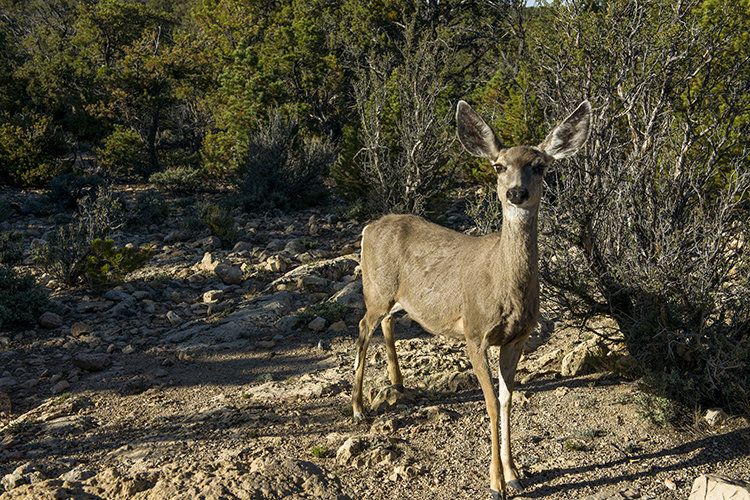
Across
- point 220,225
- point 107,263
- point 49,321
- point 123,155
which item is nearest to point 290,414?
point 49,321

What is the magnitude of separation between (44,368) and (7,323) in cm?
168

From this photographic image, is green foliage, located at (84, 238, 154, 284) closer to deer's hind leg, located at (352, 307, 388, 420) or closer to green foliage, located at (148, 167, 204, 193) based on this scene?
deer's hind leg, located at (352, 307, 388, 420)

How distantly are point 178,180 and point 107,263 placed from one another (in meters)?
8.46

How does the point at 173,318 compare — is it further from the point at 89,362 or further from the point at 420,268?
the point at 420,268

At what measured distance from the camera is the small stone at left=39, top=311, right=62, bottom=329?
9055mm

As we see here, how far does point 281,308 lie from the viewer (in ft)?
31.2

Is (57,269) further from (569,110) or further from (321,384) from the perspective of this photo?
(569,110)

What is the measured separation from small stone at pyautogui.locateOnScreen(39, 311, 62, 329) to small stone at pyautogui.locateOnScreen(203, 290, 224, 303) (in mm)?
2281

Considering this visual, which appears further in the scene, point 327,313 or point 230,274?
point 230,274

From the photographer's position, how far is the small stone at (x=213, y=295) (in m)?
10.4

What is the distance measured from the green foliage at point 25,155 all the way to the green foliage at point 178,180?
316cm

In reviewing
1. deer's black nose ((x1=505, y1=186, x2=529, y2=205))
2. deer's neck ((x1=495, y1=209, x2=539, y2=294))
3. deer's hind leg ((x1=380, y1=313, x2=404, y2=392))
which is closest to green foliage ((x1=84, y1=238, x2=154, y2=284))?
deer's hind leg ((x1=380, y1=313, x2=404, y2=392))

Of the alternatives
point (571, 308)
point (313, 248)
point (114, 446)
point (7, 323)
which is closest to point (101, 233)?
point (7, 323)

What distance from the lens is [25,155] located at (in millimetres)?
18297
